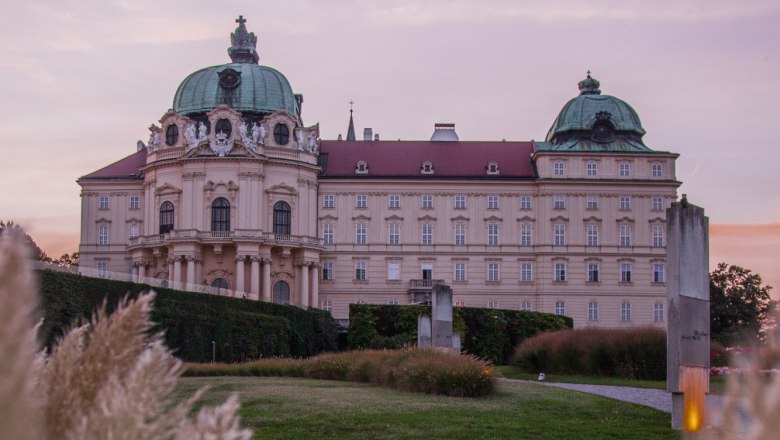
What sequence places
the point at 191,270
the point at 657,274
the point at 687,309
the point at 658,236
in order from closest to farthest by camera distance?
the point at 687,309, the point at 191,270, the point at 657,274, the point at 658,236

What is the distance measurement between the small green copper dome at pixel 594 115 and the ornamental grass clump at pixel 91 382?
250 feet

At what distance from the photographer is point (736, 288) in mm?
79062

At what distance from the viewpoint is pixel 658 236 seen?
76750 mm

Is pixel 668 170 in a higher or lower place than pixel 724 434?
higher

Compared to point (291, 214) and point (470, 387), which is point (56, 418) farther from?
point (291, 214)

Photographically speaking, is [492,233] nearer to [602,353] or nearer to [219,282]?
[219,282]

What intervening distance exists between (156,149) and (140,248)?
22.8 ft

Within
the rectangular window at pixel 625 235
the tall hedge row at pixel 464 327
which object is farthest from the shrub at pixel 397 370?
the rectangular window at pixel 625 235

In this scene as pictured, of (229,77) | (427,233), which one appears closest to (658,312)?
(427,233)

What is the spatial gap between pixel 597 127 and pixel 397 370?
176 feet

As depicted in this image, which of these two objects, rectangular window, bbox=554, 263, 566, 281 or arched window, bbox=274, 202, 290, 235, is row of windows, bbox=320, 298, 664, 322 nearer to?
rectangular window, bbox=554, 263, 566, 281

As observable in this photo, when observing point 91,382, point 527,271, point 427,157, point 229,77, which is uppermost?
point 229,77

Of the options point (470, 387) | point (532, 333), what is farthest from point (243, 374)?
point (532, 333)

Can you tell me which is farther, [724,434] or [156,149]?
[156,149]
